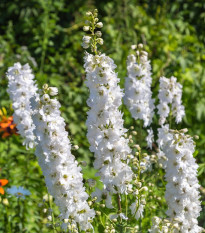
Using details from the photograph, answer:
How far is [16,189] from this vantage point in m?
3.42

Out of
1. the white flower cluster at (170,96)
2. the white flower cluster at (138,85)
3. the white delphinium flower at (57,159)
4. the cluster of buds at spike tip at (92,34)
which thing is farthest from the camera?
the white flower cluster at (170,96)

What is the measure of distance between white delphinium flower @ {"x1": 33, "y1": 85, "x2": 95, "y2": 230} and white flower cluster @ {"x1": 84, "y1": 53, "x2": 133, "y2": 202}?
156 millimetres

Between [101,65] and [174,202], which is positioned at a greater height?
[101,65]

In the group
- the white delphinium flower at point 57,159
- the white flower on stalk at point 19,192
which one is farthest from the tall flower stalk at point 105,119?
the white flower on stalk at point 19,192

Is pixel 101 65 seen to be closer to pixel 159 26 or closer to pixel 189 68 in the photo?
pixel 189 68

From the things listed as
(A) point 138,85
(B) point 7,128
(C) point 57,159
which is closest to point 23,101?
(B) point 7,128

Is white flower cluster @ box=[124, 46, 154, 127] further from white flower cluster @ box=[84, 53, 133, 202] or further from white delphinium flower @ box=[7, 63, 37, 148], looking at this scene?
white flower cluster @ box=[84, 53, 133, 202]

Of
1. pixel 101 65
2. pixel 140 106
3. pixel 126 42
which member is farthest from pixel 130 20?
pixel 101 65

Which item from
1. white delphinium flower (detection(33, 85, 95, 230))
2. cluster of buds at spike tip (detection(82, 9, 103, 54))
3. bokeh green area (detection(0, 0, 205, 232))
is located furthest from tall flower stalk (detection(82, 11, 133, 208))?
bokeh green area (detection(0, 0, 205, 232))

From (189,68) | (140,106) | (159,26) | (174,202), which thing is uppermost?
(159,26)

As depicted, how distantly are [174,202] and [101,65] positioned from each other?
0.93 meters

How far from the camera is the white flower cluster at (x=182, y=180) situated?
8.05ft

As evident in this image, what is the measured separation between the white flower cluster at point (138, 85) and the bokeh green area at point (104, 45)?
4.98 ft

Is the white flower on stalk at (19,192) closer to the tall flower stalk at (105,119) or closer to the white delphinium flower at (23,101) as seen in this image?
the white delphinium flower at (23,101)
